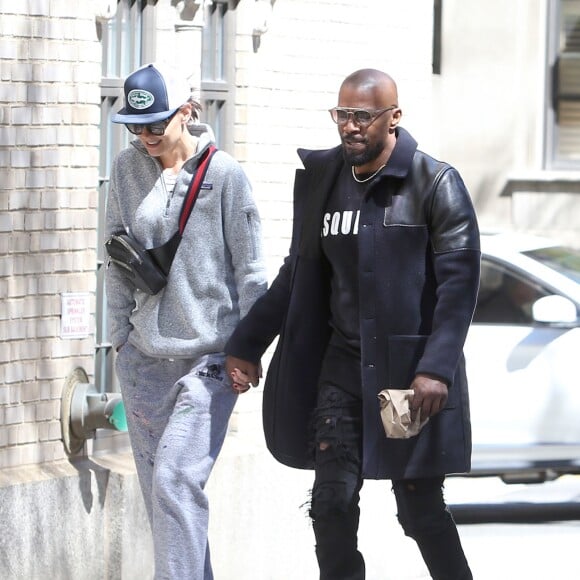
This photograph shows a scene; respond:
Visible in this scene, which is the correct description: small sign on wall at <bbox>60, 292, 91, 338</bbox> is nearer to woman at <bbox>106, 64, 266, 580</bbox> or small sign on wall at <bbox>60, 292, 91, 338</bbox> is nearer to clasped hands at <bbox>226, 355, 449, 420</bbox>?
woman at <bbox>106, 64, 266, 580</bbox>

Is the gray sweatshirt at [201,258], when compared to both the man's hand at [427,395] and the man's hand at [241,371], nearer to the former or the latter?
the man's hand at [241,371]

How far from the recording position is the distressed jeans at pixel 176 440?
5.46 meters

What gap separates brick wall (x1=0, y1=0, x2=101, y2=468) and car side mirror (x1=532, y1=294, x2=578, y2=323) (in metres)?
3.38

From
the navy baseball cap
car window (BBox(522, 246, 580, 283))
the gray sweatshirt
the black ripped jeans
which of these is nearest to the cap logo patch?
the navy baseball cap

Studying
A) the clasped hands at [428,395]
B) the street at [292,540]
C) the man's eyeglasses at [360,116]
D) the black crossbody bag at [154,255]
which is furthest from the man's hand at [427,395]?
the street at [292,540]

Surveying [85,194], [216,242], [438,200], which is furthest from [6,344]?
[438,200]

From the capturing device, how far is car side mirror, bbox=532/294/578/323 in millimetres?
9242

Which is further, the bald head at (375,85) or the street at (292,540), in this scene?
the street at (292,540)

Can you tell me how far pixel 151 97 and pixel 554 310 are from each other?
4.29 metres

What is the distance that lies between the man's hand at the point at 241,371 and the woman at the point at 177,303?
0.06 meters

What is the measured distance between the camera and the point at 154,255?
560 cm

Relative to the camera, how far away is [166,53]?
697 cm

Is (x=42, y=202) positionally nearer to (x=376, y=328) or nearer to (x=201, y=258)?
Result: (x=201, y=258)

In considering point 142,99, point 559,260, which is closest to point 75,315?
point 142,99
